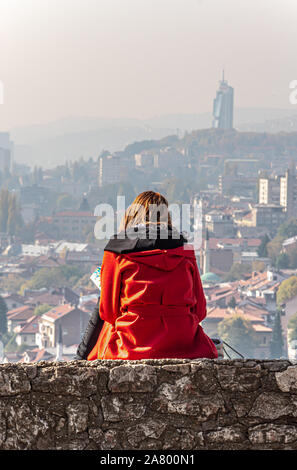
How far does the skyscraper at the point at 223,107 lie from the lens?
273ft

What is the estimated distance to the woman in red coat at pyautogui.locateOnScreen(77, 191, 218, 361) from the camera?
4.83ft

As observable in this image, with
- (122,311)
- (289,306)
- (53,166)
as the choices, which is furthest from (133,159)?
(122,311)

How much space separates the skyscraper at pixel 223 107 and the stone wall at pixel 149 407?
8244cm

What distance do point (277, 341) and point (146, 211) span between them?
37.1 metres

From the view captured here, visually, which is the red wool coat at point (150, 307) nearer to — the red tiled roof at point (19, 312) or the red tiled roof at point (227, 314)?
the red tiled roof at point (227, 314)

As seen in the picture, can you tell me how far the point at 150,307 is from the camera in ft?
4.87

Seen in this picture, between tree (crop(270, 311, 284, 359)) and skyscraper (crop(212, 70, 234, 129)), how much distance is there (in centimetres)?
4585

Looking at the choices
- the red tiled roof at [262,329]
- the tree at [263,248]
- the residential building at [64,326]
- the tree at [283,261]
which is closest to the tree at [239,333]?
the red tiled roof at [262,329]

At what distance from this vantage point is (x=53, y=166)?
9131 cm

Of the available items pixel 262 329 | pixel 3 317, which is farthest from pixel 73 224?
pixel 262 329

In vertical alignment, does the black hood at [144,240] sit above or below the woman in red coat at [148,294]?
above

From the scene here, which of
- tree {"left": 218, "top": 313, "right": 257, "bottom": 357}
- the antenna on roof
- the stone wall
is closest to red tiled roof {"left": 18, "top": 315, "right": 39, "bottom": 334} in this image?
the antenna on roof

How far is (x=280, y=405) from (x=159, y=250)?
36 centimetres
